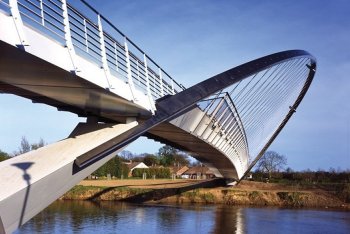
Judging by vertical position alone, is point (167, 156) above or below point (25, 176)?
above

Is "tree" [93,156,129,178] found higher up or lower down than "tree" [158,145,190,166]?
lower down

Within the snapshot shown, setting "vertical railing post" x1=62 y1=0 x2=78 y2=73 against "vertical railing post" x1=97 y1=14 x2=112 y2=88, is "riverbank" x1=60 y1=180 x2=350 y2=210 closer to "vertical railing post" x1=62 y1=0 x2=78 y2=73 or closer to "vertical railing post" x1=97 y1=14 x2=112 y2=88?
"vertical railing post" x1=97 y1=14 x2=112 y2=88

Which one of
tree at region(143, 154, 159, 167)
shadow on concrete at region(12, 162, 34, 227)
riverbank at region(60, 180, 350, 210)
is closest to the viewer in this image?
shadow on concrete at region(12, 162, 34, 227)

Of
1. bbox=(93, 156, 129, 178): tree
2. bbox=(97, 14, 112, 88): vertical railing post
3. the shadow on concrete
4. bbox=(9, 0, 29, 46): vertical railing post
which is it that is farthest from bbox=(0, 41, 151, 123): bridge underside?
bbox=(93, 156, 129, 178): tree

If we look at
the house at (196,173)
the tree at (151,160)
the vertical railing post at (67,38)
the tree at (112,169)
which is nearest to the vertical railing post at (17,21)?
the vertical railing post at (67,38)

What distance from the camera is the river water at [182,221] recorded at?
1072 inches

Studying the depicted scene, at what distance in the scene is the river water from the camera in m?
27.2

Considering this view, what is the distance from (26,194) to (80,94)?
2.97 meters

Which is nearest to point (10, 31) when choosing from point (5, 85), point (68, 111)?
point (5, 85)

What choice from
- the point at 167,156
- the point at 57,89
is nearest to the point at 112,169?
the point at 167,156

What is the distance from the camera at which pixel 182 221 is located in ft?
103

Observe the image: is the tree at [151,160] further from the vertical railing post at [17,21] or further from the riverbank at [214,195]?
the vertical railing post at [17,21]

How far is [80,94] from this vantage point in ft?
39.8

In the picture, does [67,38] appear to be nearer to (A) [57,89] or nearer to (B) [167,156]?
(A) [57,89]
